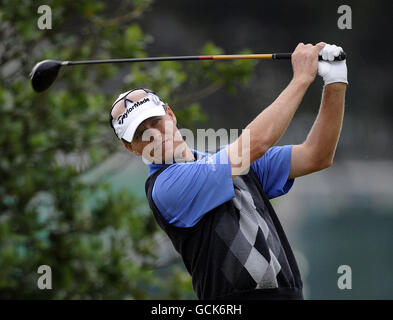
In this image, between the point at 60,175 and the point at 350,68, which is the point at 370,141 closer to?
the point at 350,68

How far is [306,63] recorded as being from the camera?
6.40ft

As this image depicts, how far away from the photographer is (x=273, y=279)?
1.90 m

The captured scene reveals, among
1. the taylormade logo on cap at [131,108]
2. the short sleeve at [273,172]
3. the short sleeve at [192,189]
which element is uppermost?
→ the taylormade logo on cap at [131,108]

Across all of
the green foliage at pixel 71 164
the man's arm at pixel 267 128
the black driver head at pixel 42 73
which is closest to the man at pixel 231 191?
the man's arm at pixel 267 128

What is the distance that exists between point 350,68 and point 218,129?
0.98m

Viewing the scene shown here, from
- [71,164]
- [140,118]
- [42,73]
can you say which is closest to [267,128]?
[140,118]

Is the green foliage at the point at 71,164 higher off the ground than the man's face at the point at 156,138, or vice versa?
the green foliage at the point at 71,164

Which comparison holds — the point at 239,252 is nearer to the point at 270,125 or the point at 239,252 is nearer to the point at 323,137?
the point at 270,125

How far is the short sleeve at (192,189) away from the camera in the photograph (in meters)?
Result: 1.91

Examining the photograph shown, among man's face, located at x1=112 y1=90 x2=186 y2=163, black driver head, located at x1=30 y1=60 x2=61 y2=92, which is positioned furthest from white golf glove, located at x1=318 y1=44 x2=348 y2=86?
black driver head, located at x1=30 y1=60 x2=61 y2=92

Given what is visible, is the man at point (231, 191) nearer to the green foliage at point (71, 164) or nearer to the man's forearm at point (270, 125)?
the man's forearm at point (270, 125)

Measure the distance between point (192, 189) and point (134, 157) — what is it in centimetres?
208

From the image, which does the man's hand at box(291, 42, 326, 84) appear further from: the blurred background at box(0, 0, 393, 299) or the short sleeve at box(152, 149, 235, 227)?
the blurred background at box(0, 0, 393, 299)
